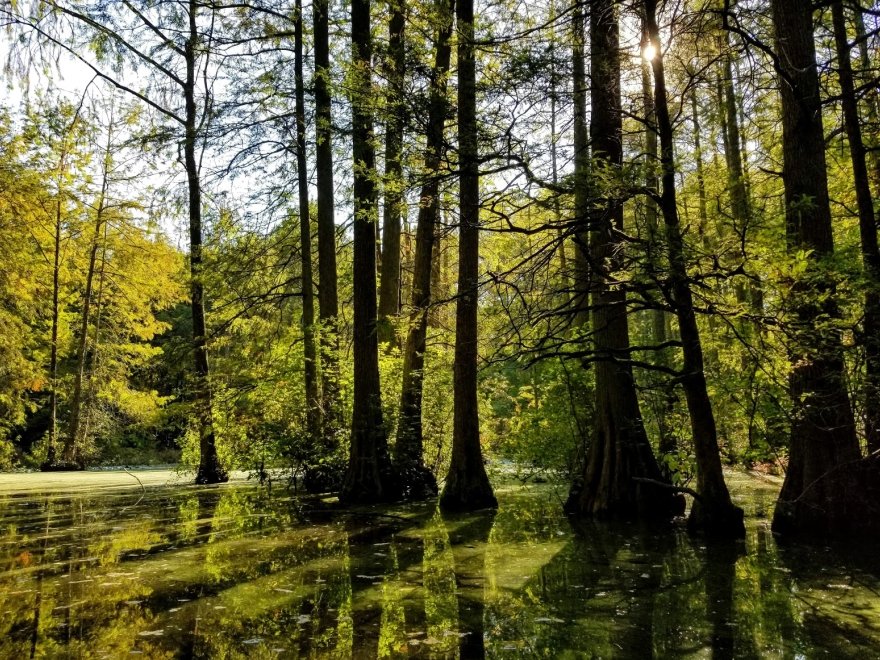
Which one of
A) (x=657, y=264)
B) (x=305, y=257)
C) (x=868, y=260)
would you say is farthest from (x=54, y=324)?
(x=868, y=260)

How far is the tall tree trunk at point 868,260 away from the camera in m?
5.88

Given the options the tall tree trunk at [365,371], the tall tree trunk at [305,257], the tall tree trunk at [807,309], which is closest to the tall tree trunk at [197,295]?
the tall tree trunk at [305,257]

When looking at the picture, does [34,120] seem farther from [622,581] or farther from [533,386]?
[622,581]

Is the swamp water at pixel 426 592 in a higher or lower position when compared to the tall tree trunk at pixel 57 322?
lower

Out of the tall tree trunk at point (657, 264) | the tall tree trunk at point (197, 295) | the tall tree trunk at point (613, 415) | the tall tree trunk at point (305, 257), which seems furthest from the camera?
the tall tree trunk at point (197, 295)

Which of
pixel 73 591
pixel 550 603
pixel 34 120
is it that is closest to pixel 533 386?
pixel 550 603

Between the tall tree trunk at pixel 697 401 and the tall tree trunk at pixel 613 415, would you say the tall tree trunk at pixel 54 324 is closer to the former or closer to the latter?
the tall tree trunk at pixel 613 415

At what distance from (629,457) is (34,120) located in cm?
1713

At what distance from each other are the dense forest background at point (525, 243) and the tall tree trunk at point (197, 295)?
74 millimetres

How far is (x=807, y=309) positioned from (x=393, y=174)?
4491 millimetres

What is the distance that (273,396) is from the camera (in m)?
12.6

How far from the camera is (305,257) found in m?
13.4

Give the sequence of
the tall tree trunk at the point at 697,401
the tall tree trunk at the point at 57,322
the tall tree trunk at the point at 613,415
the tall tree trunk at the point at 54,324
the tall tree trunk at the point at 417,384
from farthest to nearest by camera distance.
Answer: the tall tree trunk at the point at 54,324 < the tall tree trunk at the point at 57,322 < the tall tree trunk at the point at 417,384 < the tall tree trunk at the point at 613,415 < the tall tree trunk at the point at 697,401

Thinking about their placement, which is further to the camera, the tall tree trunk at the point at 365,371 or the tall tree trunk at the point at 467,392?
the tall tree trunk at the point at 365,371
